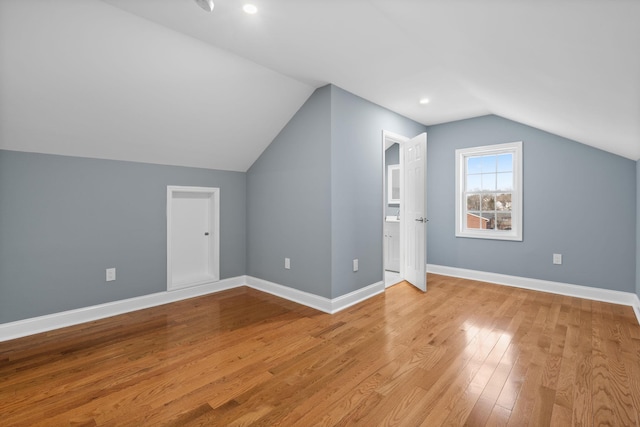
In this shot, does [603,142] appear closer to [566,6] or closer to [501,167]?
[501,167]

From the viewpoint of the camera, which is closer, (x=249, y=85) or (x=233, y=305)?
(x=249, y=85)

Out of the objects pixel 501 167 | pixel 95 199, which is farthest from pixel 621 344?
pixel 95 199

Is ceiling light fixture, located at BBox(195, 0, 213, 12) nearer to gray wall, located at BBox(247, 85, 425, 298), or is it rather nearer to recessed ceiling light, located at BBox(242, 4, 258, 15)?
recessed ceiling light, located at BBox(242, 4, 258, 15)

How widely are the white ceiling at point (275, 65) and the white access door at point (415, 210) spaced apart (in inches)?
28.9

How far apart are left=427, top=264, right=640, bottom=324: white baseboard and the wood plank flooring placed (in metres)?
0.24

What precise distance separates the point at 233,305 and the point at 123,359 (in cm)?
128

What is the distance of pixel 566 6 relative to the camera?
4.09 ft

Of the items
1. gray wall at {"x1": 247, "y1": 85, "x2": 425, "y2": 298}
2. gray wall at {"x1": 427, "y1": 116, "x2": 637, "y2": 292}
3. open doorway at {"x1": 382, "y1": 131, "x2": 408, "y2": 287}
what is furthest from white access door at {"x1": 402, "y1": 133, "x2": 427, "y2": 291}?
gray wall at {"x1": 427, "y1": 116, "x2": 637, "y2": 292}

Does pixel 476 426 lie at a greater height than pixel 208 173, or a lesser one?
lesser

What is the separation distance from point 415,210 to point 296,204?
1.65m

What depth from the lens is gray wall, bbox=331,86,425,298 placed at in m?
3.22

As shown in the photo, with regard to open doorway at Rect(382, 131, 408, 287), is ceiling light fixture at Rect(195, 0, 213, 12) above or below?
above

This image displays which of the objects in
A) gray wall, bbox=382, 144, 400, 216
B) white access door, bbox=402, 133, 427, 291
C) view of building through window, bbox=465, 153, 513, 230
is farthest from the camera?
gray wall, bbox=382, 144, 400, 216

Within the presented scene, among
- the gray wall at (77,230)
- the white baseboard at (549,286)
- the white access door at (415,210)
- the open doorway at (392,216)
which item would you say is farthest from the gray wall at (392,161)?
the gray wall at (77,230)
